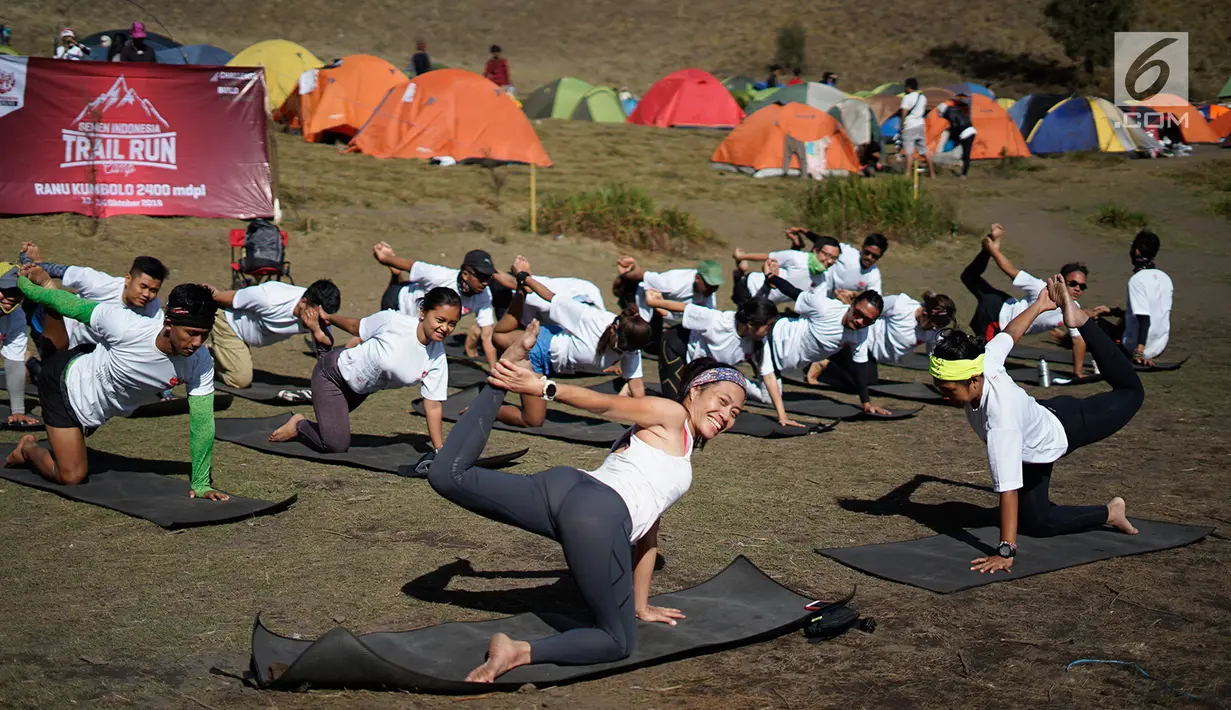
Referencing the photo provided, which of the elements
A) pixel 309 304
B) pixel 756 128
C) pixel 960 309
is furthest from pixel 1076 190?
pixel 309 304

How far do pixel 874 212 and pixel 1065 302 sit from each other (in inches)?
544

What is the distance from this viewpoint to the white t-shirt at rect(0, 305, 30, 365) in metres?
8.57

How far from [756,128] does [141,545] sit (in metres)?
19.7

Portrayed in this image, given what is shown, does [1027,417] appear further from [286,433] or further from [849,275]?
[849,275]

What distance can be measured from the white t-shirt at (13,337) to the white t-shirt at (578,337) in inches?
160

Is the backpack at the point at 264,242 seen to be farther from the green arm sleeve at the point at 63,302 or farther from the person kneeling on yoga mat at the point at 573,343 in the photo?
the green arm sleeve at the point at 63,302

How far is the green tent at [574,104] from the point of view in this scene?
93.0ft

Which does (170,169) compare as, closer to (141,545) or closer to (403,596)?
(141,545)

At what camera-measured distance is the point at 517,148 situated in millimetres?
21766

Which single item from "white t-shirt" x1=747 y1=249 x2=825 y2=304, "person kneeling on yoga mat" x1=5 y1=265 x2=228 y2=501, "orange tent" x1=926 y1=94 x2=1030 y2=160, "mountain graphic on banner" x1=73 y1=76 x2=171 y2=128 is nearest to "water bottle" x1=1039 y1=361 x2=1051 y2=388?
"white t-shirt" x1=747 y1=249 x2=825 y2=304

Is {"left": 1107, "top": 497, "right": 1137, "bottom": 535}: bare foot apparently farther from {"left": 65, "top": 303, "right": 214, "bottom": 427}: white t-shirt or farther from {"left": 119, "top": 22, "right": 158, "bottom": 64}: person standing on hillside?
{"left": 119, "top": 22, "right": 158, "bottom": 64}: person standing on hillside

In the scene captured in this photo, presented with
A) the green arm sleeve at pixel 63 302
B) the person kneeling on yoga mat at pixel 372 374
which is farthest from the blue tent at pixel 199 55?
the green arm sleeve at pixel 63 302

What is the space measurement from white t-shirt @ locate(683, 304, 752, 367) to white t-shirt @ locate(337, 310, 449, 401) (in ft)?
8.05

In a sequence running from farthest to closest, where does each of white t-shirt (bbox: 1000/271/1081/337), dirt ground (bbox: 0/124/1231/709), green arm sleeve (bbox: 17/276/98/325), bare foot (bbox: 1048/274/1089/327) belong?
white t-shirt (bbox: 1000/271/1081/337) < green arm sleeve (bbox: 17/276/98/325) < bare foot (bbox: 1048/274/1089/327) < dirt ground (bbox: 0/124/1231/709)
